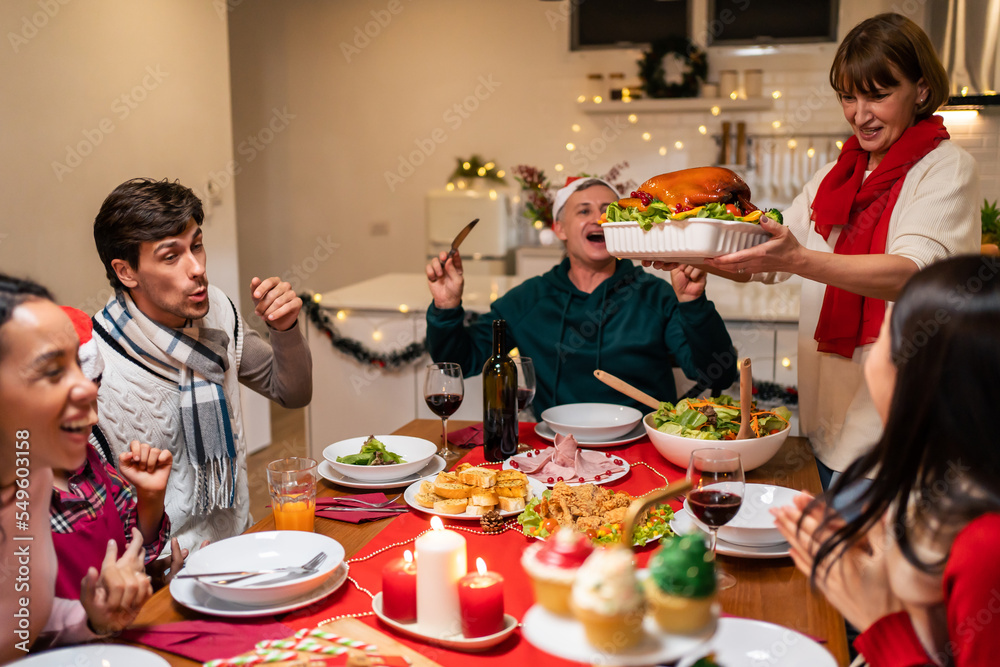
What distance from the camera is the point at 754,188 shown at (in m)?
5.75

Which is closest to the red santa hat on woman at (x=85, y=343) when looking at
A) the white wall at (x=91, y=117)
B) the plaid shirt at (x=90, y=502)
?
the plaid shirt at (x=90, y=502)

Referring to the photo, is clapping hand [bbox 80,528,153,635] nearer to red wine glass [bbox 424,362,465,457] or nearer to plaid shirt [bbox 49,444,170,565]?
plaid shirt [bbox 49,444,170,565]

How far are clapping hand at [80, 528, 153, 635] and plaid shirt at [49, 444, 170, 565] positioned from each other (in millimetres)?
210

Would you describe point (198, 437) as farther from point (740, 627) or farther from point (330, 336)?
point (330, 336)

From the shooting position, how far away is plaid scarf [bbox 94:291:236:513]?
178 cm

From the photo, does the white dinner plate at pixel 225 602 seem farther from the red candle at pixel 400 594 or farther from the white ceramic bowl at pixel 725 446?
the white ceramic bowl at pixel 725 446

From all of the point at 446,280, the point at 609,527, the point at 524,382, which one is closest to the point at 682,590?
the point at 609,527

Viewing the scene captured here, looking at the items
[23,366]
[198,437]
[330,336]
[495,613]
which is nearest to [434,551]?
[495,613]

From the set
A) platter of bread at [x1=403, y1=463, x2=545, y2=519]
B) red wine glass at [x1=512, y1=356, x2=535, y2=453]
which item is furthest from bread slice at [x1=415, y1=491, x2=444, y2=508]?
red wine glass at [x1=512, y1=356, x2=535, y2=453]

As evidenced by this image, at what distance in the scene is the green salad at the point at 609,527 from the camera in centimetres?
126

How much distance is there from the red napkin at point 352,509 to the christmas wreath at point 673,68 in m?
4.82

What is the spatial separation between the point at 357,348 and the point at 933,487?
9.43 feet

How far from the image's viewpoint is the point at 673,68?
576 centimetres

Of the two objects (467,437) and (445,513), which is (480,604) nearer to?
(445,513)
